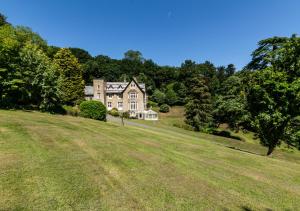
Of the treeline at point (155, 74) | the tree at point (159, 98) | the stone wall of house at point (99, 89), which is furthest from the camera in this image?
the treeline at point (155, 74)

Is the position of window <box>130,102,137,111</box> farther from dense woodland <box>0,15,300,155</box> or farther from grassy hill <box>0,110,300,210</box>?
grassy hill <box>0,110,300,210</box>

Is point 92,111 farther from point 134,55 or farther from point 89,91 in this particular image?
point 134,55

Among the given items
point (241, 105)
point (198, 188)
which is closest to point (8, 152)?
point (198, 188)

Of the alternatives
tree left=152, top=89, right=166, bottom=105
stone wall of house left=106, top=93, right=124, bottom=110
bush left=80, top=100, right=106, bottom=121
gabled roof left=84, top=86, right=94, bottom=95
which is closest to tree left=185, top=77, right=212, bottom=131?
bush left=80, top=100, right=106, bottom=121

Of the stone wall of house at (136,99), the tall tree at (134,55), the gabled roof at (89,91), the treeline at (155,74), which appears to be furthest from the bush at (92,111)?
the tall tree at (134,55)

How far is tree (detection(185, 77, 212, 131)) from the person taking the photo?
43.2 meters

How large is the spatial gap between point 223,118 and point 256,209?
4102cm

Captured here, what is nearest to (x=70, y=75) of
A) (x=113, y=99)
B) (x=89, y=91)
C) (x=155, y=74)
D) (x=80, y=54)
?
(x=89, y=91)

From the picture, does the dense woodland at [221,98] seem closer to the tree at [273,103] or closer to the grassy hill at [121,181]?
the tree at [273,103]

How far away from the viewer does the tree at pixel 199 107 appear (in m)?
43.2

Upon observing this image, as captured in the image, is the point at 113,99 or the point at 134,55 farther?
the point at 134,55

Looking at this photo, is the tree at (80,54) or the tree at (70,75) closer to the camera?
the tree at (70,75)

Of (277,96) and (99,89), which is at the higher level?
(99,89)

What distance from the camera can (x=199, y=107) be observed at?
43.5 meters
